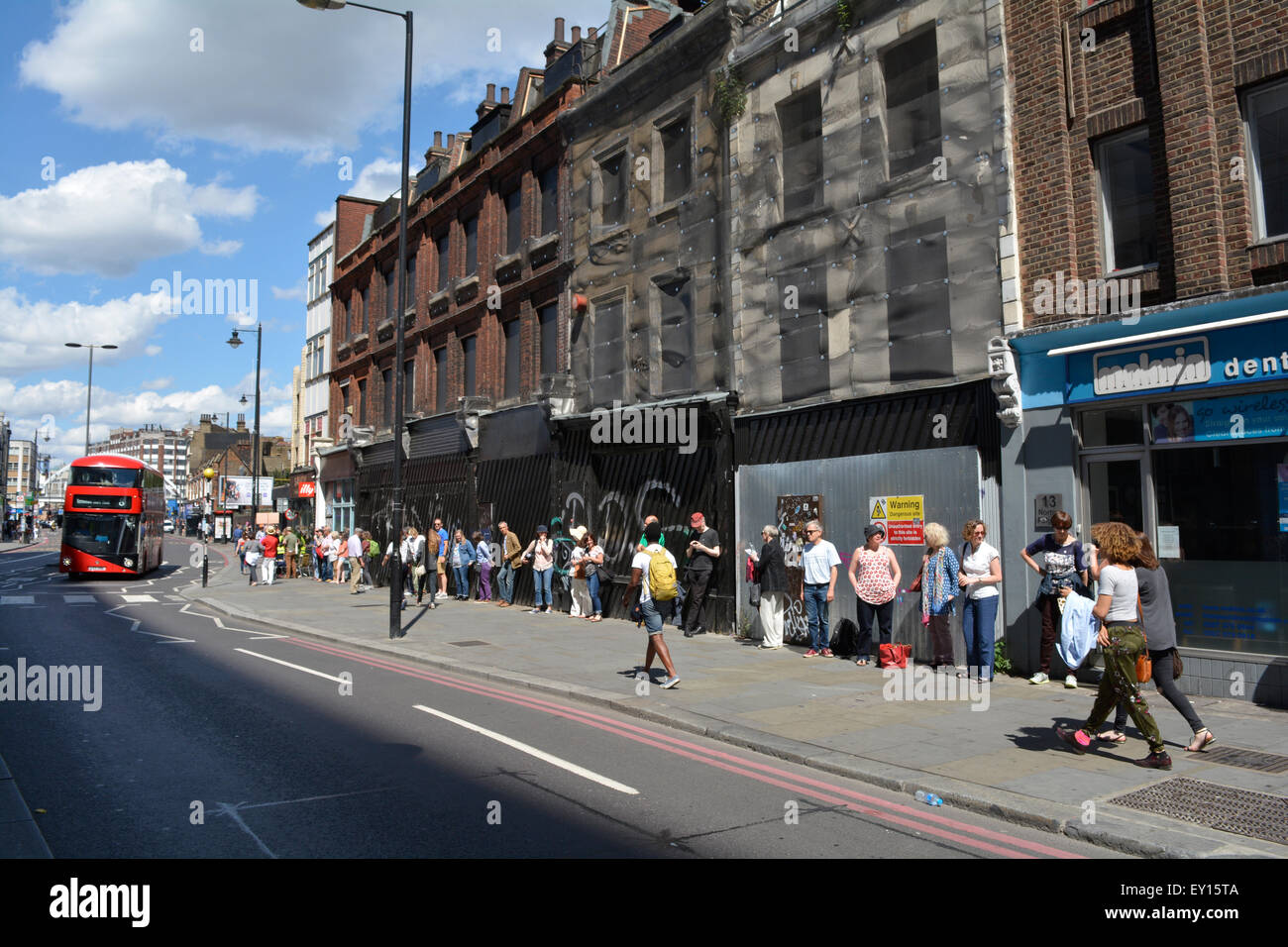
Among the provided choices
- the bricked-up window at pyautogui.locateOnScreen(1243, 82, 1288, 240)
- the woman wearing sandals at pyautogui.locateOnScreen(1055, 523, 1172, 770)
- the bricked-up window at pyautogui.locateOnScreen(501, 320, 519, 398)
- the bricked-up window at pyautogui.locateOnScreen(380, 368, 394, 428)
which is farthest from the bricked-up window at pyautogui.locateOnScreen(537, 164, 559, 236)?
the woman wearing sandals at pyautogui.locateOnScreen(1055, 523, 1172, 770)

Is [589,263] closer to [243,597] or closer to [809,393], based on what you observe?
[809,393]

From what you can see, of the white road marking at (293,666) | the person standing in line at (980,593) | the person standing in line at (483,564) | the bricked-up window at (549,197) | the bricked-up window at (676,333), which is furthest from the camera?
the person standing in line at (483,564)

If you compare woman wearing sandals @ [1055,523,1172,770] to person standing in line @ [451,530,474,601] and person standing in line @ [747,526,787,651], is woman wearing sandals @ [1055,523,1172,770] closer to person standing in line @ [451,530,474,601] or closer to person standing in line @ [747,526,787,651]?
person standing in line @ [747,526,787,651]

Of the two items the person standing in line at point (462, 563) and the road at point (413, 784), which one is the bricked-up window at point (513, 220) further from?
the road at point (413, 784)

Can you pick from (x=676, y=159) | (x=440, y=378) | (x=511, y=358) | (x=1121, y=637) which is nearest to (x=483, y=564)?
(x=511, y=358)

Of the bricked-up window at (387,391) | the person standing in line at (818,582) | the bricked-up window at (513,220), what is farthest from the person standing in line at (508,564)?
the bricked-up window at (387,391)

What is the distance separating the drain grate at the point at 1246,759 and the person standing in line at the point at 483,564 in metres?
16.6

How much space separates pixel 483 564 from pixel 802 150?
1193cm

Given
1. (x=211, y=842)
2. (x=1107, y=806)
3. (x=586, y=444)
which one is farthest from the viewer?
(x=586, y=444)

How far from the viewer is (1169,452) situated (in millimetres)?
9836

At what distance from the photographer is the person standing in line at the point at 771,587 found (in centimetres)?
1351

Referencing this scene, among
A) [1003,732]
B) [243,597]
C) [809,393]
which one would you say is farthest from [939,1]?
[243,597]

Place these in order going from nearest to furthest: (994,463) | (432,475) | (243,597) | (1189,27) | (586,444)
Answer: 1. (1189,27)
2. (994,463)
3. (586,444)
4. (243,597)
5. (432,475)
